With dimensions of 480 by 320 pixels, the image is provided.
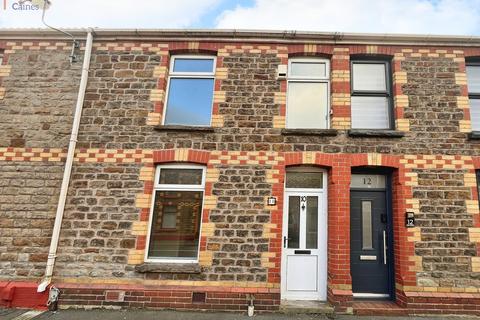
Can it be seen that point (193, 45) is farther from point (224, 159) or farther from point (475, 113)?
point (475, 113)

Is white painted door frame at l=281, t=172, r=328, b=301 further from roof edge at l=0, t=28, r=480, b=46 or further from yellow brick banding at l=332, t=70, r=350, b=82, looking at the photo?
roof edge at l=0, t=28, r=480, b=46

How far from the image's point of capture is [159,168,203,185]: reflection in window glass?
5852 mm

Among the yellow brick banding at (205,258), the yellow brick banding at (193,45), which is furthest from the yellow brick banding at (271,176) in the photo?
the yellow brick banding at (193,45)

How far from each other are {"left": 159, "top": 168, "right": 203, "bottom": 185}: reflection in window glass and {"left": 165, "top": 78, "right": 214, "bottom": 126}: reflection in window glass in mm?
1110

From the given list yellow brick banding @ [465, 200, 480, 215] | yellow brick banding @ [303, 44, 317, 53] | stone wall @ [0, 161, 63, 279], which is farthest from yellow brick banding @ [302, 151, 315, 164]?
stone wall @ [0, 161, 63, 279]

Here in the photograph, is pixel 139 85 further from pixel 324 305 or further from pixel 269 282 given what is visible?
pixel 324 305

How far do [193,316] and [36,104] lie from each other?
5587mm

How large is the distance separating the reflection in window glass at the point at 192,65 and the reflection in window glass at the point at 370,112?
343 centimetres

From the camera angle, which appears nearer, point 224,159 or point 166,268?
point 166,268

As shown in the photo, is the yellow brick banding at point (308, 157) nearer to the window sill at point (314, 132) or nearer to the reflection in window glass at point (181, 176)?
the window sill at point (314, 132)

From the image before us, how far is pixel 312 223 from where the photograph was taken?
18.9 feet

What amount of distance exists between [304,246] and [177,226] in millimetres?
2689

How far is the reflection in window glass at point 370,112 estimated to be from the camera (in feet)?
20.0

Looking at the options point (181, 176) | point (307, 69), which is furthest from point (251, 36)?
point (181, 176)
